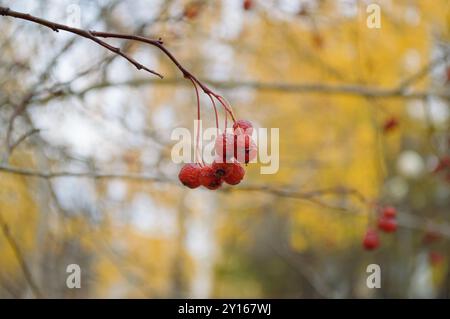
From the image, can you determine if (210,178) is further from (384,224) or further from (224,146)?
(384,224)

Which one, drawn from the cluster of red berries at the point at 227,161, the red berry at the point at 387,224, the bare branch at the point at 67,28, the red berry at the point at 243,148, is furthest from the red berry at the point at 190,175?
the red berry at the point at 387,224

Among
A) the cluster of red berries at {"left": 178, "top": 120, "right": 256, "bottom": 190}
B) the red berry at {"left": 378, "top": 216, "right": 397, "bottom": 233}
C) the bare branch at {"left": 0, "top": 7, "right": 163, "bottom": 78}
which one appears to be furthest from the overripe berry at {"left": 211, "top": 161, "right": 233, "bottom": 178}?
the red berry at {"left": 378, "top": 216, "right": 397, "bottom": 233}

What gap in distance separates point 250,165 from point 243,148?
8.04 m

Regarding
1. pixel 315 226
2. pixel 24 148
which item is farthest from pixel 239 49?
pixel 315 226

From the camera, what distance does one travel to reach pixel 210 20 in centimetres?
587

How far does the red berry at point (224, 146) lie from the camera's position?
5.12 feet

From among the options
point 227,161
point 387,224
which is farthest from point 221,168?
point 387,224

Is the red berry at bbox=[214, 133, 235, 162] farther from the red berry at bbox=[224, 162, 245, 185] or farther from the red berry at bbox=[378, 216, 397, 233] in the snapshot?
the red berry at bbox=[378, 216, 397, 233]

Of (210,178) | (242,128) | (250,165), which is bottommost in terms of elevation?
(210,178)

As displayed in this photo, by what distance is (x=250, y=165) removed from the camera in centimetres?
958

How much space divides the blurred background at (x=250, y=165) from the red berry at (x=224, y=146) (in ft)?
2.46

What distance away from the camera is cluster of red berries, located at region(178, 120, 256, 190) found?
1.56 m

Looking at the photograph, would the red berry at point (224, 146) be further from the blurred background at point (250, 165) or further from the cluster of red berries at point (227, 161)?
the blurred background at point (250, 165)

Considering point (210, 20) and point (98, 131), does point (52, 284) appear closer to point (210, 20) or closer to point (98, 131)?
point (98, 131)
